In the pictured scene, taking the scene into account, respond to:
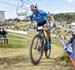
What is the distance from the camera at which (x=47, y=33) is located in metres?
10.8

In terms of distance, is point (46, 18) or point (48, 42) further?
point (48, 42)

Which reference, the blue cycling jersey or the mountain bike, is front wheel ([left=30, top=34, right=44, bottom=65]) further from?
the blue cycling jersey

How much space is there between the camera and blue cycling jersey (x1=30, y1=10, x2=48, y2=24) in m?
9.52

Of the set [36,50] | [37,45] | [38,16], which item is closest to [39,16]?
[38,16]

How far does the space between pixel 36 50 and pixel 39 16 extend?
1.17 meters

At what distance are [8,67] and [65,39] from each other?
2.16 meters

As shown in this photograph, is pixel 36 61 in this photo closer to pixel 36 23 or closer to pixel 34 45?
pixel 34 45

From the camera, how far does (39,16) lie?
9.62m

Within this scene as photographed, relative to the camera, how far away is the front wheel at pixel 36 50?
923cm

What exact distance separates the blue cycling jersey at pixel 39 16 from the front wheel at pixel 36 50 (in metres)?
0.53

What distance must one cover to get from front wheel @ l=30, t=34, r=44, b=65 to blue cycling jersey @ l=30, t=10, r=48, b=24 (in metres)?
0.53

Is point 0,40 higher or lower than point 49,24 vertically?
lower

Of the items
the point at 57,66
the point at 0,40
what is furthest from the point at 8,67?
the point at 0,40

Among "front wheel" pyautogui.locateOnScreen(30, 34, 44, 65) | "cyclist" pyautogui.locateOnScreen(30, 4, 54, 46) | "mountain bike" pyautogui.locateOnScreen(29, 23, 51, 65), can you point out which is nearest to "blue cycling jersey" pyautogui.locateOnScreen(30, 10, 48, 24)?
"cyclist" pyautogui.locateOnScreen(30, 4, 54, 46)
